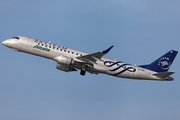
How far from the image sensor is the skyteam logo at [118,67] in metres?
80.0

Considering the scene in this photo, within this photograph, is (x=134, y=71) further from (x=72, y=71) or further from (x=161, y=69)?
(x=72, y=71)

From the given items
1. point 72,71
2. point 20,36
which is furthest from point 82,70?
point 20,36

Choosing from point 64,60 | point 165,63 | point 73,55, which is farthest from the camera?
point 165,63

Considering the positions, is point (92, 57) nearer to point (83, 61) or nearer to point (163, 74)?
point (83, 61)

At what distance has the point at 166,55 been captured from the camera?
84.5 m

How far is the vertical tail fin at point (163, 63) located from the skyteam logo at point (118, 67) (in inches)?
150

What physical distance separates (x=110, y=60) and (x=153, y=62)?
29.8ft

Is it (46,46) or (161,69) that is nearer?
(46,46)

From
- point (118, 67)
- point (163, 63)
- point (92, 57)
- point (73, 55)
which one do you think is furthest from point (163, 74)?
point (73, 55)

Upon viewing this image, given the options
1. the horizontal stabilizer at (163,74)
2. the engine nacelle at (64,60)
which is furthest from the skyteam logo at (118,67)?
the engine nacelle at (64,60)

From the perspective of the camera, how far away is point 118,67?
80375 mm

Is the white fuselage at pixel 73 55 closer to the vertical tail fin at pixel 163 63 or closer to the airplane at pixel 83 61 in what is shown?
the airplane at pixel 83 61

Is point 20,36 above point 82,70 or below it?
above

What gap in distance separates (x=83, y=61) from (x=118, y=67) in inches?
265
